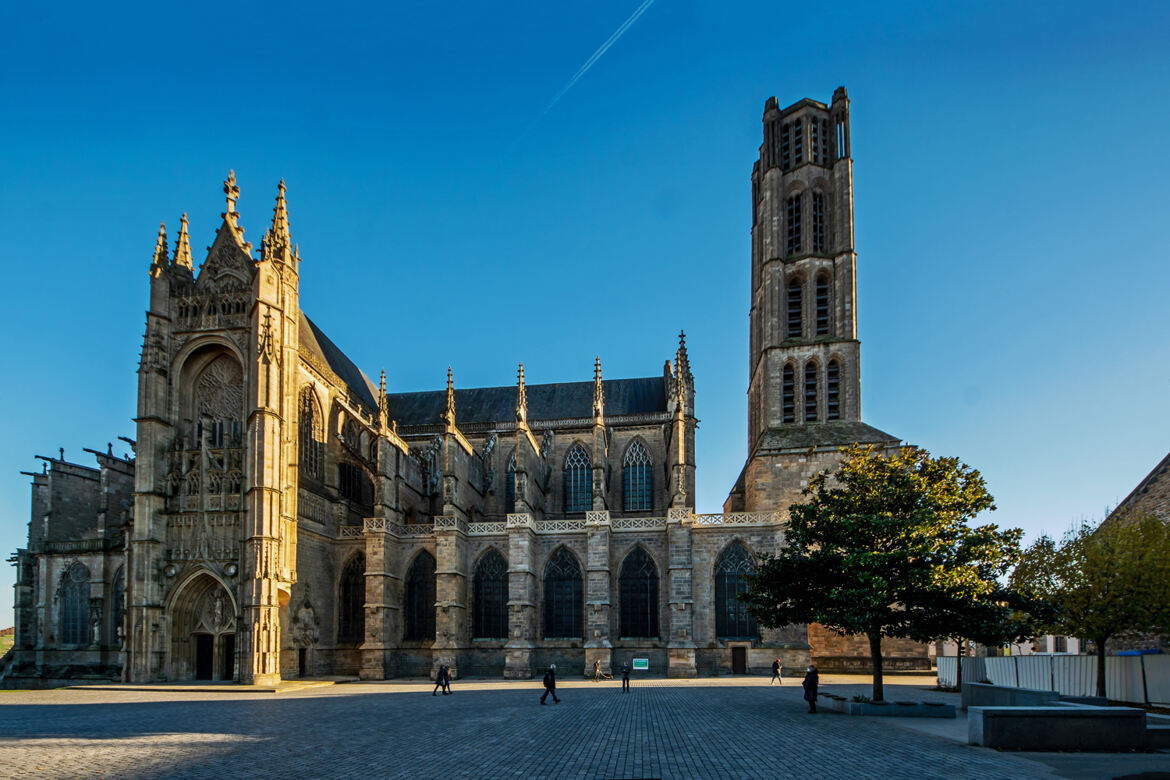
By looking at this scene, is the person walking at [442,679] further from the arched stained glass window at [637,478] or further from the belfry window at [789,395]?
the belfry window at [789,395]

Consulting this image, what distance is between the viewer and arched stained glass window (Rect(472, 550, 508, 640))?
1566 inches

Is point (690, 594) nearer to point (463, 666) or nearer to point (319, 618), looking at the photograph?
point (463, 666)

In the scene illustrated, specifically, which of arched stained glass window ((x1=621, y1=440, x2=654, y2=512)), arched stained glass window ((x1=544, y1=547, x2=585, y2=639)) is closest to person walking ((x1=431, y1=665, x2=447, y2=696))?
arched stained glass window ((x1=544, y1=547, x2=585, y2=639))

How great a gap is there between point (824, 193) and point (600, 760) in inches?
1601

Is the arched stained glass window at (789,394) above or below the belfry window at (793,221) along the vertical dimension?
below

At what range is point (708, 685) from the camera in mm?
30594

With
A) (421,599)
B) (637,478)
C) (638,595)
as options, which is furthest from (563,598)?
(637,478)

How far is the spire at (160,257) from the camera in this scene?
1458 inches

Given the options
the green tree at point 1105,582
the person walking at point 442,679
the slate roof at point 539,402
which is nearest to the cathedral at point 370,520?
the slate roof at point 539,402

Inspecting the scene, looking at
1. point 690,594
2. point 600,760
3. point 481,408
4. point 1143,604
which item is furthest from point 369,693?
point 481,408

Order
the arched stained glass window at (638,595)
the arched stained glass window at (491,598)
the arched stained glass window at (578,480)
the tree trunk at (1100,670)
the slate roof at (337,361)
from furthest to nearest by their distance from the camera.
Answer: the arched stained glass window at (578,480), the slate roof at (337,361), the arched stained glass window at (491,598), the arched stained glass window at (638,595), the tree trunk at (1100,670)

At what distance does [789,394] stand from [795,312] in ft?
16.4

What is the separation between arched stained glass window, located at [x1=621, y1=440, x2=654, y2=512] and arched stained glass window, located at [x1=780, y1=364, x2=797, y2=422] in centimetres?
897

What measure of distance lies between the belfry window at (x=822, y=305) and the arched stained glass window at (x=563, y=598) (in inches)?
754
